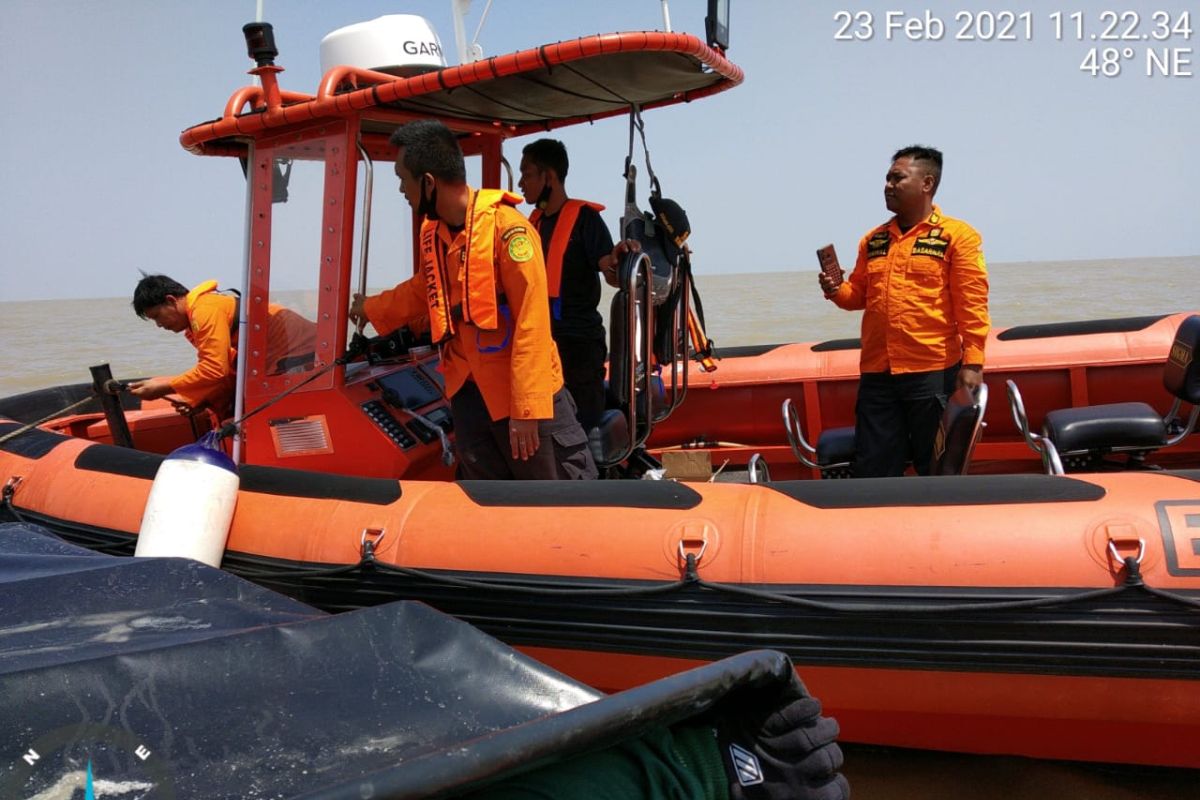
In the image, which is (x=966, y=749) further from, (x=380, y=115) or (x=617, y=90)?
(x=380, y=115)

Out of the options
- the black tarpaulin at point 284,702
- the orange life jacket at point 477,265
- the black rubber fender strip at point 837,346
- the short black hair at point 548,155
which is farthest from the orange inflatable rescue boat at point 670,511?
the black tarpaulin at point 284,702

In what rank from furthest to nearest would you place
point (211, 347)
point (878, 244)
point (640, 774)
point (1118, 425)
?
point (211, 347), point (878, 244), point (1118, 425), point (640, 774)

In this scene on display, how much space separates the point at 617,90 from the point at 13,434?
2481 mm

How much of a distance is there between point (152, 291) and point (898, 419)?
279 centimetres

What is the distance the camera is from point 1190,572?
2285 mm

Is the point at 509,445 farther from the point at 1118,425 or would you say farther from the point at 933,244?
the point at 1118,425

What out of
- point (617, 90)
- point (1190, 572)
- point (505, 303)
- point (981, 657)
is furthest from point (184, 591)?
point (617, 90)

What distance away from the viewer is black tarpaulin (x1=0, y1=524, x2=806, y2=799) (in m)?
1.24

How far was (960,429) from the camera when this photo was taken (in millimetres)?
3029

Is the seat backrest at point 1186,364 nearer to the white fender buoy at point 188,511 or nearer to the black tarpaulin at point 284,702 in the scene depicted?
the black tarpaulin at point 284,702

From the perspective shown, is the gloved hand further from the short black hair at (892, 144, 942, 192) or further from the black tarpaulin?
the short black hair at (892, 144, 942, 192)

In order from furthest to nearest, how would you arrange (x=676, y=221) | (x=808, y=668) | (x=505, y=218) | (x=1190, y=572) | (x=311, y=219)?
(x=676, y=221), (x=311, y=219), (x=505, y=218), (x=808, y=668), (x=1190, y=572)

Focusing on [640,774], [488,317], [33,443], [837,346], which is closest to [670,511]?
[488,317]

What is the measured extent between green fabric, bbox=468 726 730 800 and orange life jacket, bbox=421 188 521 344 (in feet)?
5.71
